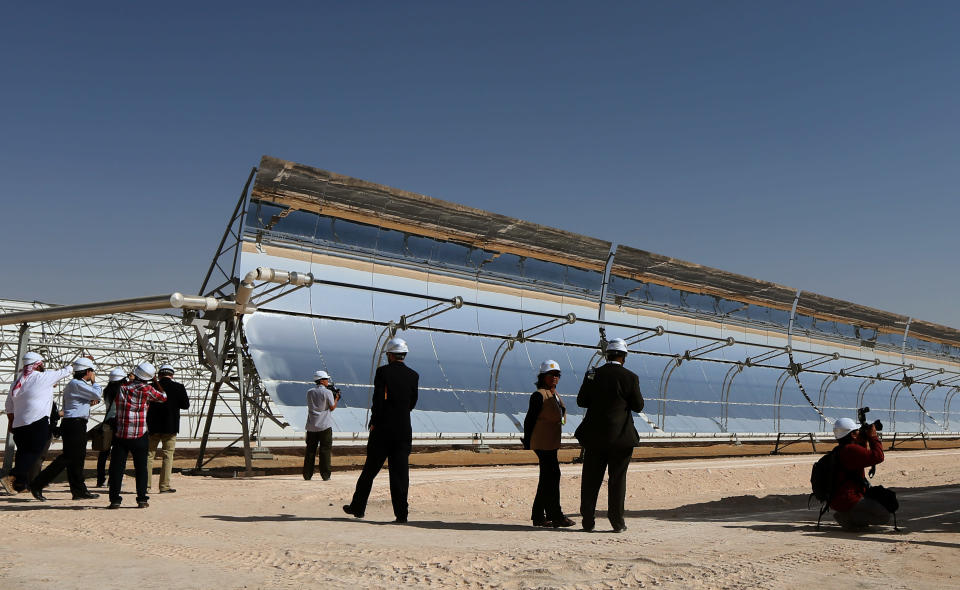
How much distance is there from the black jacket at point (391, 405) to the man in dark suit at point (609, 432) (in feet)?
5.73

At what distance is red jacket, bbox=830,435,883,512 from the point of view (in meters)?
8.41

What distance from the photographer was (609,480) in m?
8.19

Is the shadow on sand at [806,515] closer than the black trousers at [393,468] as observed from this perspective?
Yes

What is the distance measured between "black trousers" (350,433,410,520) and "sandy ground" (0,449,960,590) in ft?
0.76

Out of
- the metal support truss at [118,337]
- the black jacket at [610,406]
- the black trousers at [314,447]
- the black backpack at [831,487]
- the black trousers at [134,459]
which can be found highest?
the black jacket at [610,406]

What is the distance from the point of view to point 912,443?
1453 inches

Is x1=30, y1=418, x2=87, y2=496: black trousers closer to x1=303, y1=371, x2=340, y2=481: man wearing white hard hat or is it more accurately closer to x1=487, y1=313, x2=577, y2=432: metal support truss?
x1=303, y1=371, x2=340, y2=481: man wearing white hard hat

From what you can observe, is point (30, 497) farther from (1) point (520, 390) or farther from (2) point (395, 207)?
(1) point (520, 390)

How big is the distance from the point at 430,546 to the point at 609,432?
2.19 m

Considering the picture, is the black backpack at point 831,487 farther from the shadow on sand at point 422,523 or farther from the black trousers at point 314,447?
the black trousers at point 314,447

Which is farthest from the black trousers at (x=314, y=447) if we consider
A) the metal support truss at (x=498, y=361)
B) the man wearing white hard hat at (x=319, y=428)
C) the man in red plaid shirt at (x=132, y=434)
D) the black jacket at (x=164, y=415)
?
the metal support truss at (x=498, y=361)

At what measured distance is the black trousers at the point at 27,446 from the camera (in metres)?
10.4

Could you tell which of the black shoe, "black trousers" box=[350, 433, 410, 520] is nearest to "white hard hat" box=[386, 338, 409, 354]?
"black trousers" box=[350, 433, 410, 520]

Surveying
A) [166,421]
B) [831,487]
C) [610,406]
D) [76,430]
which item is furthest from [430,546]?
[76,430]
